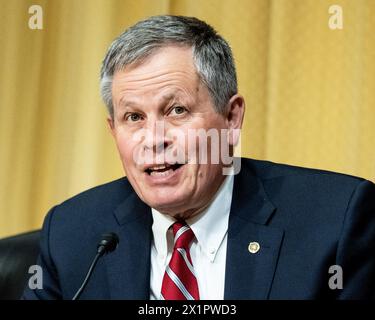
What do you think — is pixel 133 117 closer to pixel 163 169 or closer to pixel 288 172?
pixel 163 169

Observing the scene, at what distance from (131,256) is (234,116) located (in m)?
0.44

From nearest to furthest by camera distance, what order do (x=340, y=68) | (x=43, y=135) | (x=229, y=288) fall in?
(x=229, y=288) → (x=340, y=68) → (x=43, y=135)

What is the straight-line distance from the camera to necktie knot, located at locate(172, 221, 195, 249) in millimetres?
1818

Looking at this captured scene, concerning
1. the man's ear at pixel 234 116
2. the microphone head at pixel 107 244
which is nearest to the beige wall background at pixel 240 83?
the man's ear at pixel 234 116

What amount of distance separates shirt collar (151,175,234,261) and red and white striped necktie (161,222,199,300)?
0.03 m

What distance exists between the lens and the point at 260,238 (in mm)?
1780

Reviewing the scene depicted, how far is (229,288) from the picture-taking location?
1728mm

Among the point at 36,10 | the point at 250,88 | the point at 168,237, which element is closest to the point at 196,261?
the point at 168,237

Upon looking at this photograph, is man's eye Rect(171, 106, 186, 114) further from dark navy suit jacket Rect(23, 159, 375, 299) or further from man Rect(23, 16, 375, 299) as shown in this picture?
dark navy suit jacket Rect(23, 159, 375, 299)

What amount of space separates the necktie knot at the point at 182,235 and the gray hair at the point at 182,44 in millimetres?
299

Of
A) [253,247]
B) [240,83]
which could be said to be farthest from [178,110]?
[240,83]

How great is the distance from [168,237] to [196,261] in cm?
10

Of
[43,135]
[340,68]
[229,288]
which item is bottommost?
[229,288]

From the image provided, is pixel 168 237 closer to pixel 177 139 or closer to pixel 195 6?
pixel 177 139
